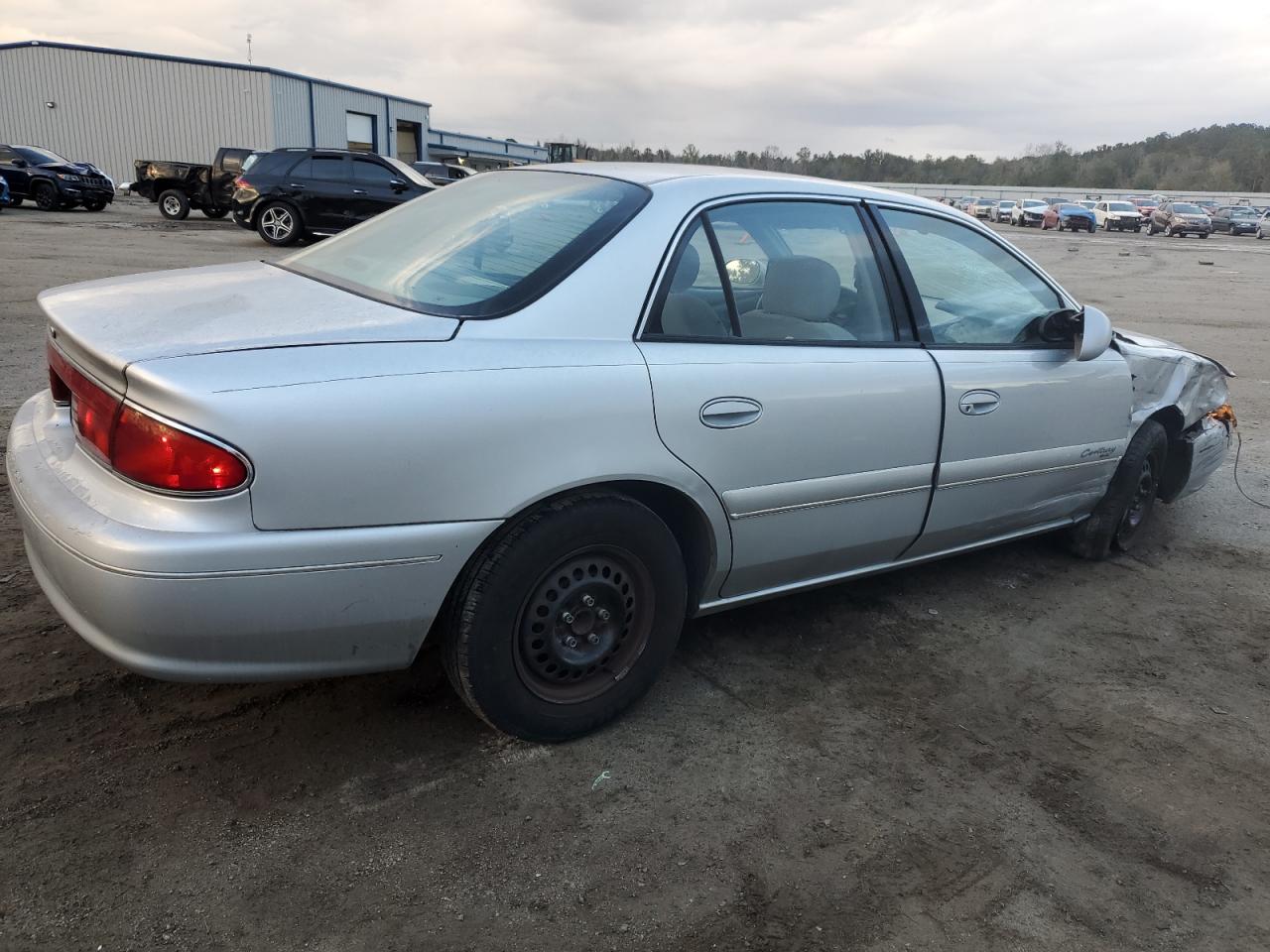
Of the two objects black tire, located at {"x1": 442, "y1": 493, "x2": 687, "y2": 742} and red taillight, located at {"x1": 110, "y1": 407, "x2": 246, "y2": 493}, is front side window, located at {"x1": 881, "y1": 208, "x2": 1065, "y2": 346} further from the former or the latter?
red taillight, located at {"x1": 110, "y1": 407, "x2": 246, "y2": 493}

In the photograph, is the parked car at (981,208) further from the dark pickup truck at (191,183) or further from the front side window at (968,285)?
the front side window at (968,285)

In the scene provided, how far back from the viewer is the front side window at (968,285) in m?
3.46

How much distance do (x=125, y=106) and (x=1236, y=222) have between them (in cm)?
4577

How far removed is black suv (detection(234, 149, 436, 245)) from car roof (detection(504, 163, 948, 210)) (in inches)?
534

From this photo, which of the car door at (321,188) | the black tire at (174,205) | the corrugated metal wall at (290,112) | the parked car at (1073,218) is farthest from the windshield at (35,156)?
the parked car at (1073,218)

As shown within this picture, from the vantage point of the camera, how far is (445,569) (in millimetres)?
2342

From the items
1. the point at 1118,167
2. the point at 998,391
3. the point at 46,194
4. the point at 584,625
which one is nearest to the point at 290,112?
the point at 46,194

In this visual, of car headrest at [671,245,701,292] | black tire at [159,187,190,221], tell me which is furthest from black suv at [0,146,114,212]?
car headrest at [671,245,701,292]

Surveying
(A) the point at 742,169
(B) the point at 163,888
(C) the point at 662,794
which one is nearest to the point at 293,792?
(B) the point at 163,888

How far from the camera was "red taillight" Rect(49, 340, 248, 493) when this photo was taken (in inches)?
81.6

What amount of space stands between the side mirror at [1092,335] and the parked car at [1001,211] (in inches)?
2024

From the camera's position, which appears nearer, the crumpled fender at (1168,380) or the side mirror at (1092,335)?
the side mirror at (1092,335)

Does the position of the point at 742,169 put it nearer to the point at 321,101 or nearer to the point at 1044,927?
the point at 1044,927

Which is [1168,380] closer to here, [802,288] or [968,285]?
[968,285]
